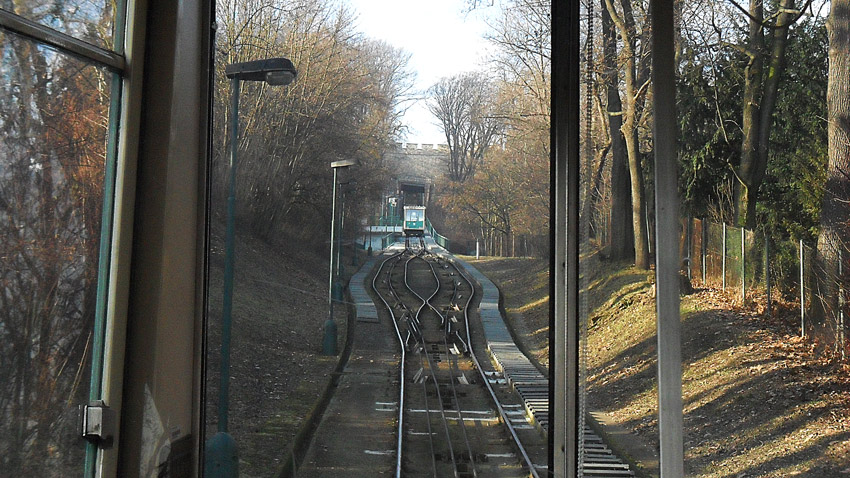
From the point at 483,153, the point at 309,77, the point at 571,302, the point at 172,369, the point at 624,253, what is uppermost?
the point at 309,77

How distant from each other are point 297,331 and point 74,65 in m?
1.23

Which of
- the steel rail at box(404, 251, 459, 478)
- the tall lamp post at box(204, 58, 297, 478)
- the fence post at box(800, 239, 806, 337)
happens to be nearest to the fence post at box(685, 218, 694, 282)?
the fence post at box(800, 239, 806, 337)

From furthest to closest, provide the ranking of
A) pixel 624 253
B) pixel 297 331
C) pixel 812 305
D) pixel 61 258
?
pixel 812 305 < pixel 624 253 < pixel 297 331 < pixel 61 258

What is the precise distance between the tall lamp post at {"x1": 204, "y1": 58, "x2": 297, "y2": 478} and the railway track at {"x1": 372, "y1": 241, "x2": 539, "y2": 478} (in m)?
0.59

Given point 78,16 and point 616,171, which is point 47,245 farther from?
point 616,171

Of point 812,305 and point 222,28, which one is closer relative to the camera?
point 222,28

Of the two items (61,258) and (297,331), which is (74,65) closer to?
(61,258)

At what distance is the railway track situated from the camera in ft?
7.97

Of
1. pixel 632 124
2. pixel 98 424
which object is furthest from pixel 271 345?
pixel 632 124

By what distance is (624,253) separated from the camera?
118 inches

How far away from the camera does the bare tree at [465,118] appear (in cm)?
261

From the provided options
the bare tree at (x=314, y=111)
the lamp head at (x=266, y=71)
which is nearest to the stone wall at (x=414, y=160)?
the bare tree at (x=314, y=111)

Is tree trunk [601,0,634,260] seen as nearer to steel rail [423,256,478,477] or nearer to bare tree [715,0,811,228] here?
steel rail [423,256,478,477]

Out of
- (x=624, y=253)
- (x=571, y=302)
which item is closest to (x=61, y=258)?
(x=571, y=302)
